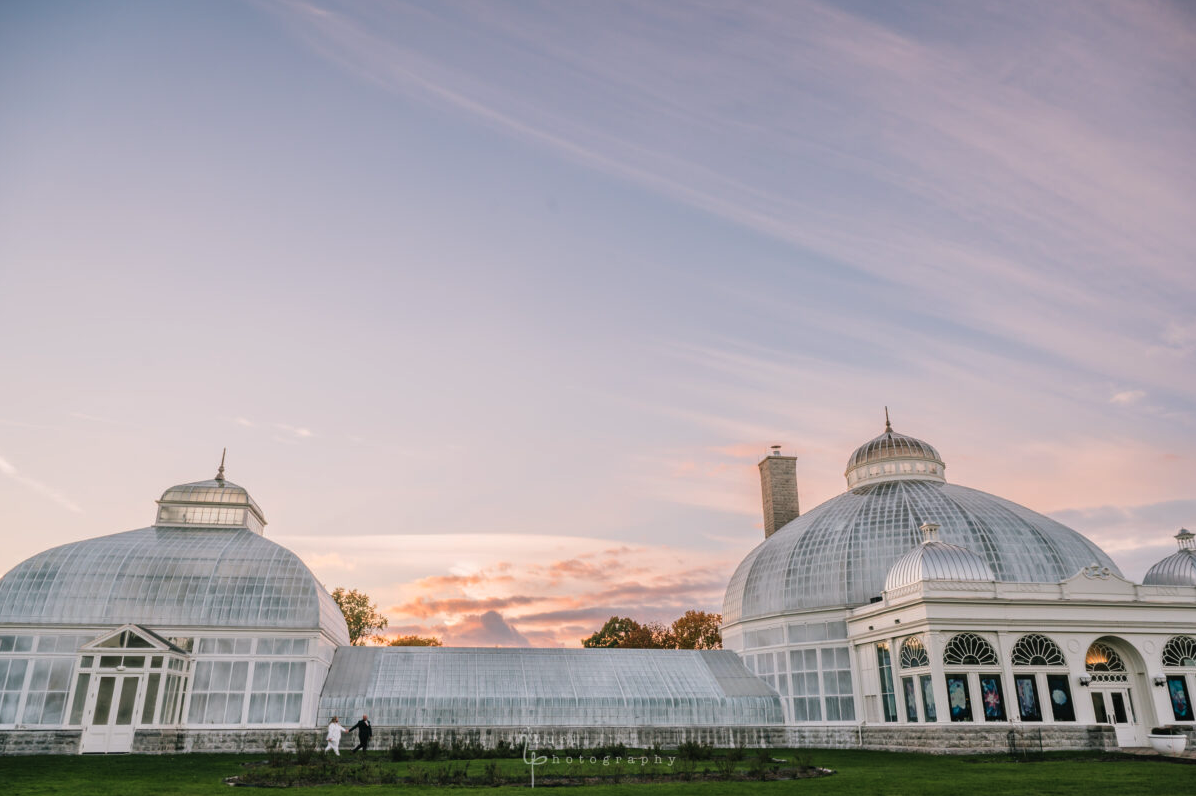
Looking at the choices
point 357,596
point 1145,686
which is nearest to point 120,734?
point 1145,686

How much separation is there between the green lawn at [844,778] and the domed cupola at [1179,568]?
598 inches

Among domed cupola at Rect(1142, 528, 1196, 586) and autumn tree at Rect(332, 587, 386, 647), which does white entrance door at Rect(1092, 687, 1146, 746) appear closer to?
domed cupola at Rect(1142, 528, 1196, 586)

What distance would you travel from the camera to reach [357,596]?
Answer: 104 metres

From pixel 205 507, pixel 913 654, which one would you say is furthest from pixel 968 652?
pixel 205 507

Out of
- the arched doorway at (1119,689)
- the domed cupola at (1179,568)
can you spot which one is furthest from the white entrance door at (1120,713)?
the domed cupola at (1179,568)

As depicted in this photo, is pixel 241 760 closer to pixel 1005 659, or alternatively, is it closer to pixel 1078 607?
pixel 1005 659

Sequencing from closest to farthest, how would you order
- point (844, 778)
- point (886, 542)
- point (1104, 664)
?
point (844, 778)
point (1104, 664)
point (886, 542)

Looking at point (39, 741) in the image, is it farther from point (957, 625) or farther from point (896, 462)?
point (896, 462)

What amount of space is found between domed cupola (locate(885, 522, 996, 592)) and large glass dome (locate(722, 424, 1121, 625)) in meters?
4.70

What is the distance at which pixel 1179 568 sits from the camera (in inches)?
1795

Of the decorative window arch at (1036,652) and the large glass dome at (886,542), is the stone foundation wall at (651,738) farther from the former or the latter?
the large glass dome at (886,542)

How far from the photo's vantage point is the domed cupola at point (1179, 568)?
45.2 m

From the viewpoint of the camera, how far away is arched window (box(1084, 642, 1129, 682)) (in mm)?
42250

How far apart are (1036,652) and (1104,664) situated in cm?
479
